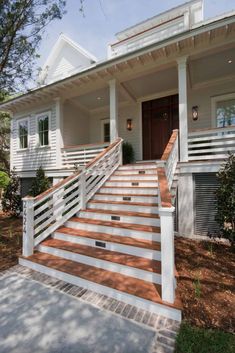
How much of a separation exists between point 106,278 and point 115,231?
Result: 1.00 m

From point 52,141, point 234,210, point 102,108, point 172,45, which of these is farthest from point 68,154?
point 234,210

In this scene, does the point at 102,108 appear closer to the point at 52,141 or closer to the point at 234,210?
the point at 52,141

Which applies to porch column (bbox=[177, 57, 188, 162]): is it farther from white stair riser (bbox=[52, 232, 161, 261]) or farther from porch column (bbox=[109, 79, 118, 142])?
white stair riser (bbox=[52, 232, 161, 261])

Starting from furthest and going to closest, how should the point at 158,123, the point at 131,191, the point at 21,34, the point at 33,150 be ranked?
the point at 33,150 → the point at 158,123 → the point at 21,34 → the point at 131,191

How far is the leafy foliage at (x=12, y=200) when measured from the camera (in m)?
8.35

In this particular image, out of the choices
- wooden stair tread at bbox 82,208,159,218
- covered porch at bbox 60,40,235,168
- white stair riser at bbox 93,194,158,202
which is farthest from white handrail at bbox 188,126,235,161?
wooden stair tread at bbox 82,208,159,218

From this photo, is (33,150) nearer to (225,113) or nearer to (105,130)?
(105,130)

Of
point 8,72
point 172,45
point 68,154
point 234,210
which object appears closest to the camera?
point 234,210

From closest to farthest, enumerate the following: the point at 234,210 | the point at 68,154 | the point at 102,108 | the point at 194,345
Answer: the point at 194,345
the point at 234,210
the point at 68,154
the point at 102,108

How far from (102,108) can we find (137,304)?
8.25 metres

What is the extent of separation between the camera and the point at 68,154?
7789mm

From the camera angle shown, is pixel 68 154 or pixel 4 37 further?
pixel 68 154

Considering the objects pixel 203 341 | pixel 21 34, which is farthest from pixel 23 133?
pixel 203 341

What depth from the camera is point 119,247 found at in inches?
137
